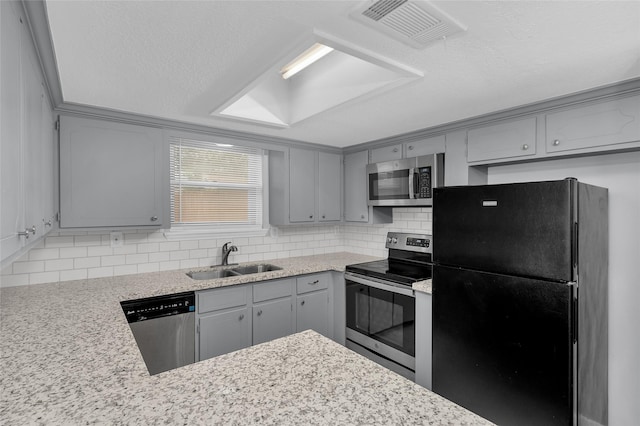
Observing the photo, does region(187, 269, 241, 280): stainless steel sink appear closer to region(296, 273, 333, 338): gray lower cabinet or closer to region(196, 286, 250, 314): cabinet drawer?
region(196, 286, 250, 314): cabinet drawer

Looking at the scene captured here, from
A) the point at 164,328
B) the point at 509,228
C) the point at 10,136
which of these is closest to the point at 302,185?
the point at 164,328

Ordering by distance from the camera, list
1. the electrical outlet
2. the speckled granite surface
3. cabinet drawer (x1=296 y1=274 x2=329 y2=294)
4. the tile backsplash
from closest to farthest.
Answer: the speckled granite surface
the tile backsplash
the electrical outlet
cabinet drawer (x1=296 y1=274 x2=329 y2=294)

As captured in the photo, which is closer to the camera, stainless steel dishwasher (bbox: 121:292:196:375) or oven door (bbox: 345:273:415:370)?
stainless steel dishwasher (bbox: 121:292:196:375)

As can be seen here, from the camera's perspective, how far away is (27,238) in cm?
124

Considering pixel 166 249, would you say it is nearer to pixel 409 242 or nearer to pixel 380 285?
pixel 380 285

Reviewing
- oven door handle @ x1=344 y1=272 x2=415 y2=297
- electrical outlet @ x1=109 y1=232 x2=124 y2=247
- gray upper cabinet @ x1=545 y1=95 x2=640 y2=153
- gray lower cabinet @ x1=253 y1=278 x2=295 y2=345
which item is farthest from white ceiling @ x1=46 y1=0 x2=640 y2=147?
gray lower cabinet @ x1=253 y1=278 x2=295 y2=345

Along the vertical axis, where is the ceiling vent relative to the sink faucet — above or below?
above

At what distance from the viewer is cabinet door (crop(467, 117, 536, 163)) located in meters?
2.29

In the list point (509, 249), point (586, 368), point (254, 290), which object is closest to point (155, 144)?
point (254, 290)

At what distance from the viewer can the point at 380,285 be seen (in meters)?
2.83

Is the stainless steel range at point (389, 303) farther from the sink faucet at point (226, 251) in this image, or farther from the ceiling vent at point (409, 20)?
the ceiling vent at point (409, 20)

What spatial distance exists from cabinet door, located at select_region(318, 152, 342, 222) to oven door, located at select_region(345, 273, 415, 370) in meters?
0.86

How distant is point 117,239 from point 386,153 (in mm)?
2570

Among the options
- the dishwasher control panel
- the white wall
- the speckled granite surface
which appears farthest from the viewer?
the dishwasher control panel
